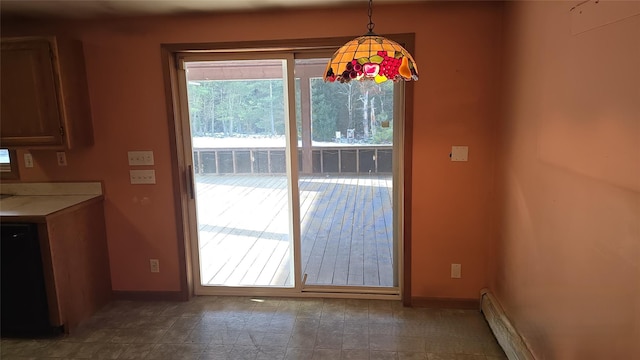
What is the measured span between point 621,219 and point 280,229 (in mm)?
2404

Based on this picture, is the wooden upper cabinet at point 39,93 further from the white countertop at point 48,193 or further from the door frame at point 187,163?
the door frame at point 187,163

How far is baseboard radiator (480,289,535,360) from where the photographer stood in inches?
88.8

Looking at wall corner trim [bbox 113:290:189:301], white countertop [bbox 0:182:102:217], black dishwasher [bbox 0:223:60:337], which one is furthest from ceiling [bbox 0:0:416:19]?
wall corner trim [bbox 113:290:189:301]

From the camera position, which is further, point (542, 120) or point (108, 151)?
point (108, 151)

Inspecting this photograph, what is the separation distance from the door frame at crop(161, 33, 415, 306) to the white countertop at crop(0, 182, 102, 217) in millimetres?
673

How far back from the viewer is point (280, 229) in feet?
11.0

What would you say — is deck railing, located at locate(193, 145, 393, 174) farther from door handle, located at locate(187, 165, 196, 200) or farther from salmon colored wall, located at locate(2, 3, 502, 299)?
salmon colored wall, located at locate(2, 3, 502, 299)

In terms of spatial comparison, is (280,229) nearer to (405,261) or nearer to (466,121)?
(405,261)

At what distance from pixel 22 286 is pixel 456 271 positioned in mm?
3036

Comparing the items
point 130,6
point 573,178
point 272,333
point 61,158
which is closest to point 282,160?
point 272,333

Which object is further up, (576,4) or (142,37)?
(142,37)

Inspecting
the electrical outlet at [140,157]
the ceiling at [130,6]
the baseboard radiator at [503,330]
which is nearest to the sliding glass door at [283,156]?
the electrical outlet at [140,157]

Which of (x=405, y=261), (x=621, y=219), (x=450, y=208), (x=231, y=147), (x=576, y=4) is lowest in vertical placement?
(x=405, y=261)

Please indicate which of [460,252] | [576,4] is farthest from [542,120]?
[460,252]
